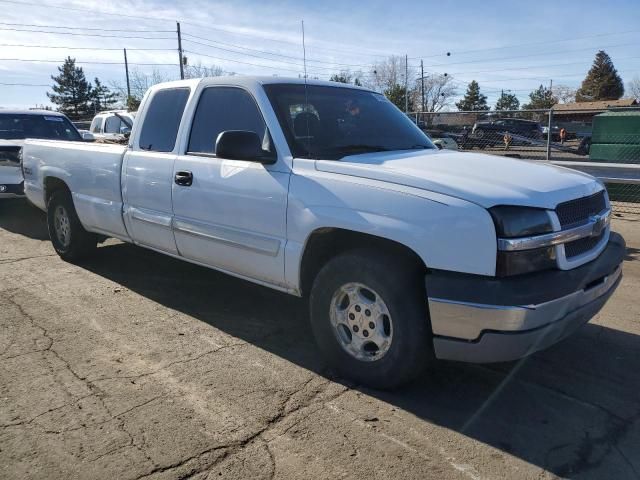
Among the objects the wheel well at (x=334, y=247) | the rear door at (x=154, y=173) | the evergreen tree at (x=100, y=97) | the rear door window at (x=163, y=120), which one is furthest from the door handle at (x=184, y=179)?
the evergreen tree at (x=100, y=97)

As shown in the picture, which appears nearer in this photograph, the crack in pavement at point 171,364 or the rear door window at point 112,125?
the crack in pavement at point 171,364

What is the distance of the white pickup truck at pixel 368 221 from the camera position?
9.77 feet

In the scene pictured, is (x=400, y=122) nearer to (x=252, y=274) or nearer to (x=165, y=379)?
(x=252, y=274)

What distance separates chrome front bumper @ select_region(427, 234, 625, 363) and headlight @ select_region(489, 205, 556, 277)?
0.20ft

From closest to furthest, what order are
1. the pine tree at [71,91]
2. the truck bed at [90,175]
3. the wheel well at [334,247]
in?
the wheel well at [334,247], the truck bed at [90,175], the pine tree at [71,91]

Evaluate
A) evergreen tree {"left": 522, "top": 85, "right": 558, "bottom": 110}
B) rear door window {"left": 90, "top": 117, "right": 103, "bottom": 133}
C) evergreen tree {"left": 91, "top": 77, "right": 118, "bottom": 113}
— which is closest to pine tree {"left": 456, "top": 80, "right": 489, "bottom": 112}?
evergreen tree {"left": 522, "top": 85, "right": 558, "bottom": 110}

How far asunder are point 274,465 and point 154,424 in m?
0.78

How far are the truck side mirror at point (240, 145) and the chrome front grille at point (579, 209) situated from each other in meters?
1.88

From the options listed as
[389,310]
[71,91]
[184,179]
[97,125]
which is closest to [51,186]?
[184,179]

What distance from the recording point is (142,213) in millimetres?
5102

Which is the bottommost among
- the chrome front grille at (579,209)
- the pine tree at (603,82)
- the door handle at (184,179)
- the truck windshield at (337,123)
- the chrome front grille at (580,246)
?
the chrome front grille at (580,246)

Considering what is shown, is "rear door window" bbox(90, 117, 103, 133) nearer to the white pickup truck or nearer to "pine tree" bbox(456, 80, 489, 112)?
the white pickup truck

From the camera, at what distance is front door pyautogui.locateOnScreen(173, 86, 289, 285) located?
3.90m

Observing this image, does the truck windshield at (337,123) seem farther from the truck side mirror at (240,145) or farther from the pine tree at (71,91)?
the pine tree at (71,91)
